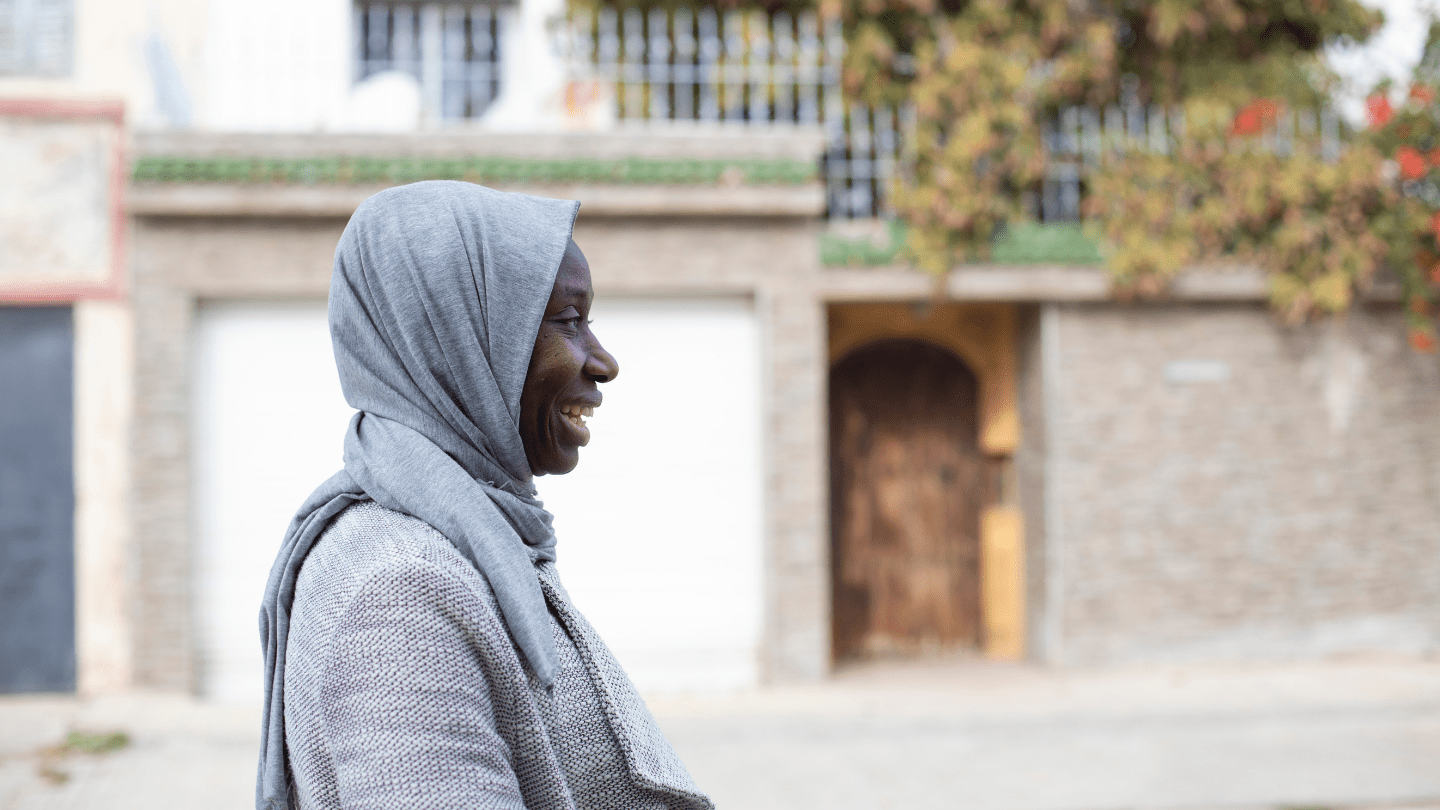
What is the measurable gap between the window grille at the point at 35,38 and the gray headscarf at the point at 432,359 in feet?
26.4

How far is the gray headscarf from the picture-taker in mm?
1263

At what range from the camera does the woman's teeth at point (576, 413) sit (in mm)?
1417

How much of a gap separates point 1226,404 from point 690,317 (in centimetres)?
432

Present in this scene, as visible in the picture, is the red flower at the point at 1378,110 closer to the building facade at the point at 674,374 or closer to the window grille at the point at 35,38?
the building facade at the point at 674,374

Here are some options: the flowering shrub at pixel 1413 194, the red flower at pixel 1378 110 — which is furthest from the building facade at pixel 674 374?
the red flower at pixel 1378 110

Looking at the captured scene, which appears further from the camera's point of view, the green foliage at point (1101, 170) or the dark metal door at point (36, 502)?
the green foliage at point (1101, 170)

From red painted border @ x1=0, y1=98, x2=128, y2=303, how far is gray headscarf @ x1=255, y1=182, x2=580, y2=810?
7483 mm

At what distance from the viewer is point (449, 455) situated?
1.29 meters

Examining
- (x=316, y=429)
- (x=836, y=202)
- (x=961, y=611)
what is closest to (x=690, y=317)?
(x=836, y=202)

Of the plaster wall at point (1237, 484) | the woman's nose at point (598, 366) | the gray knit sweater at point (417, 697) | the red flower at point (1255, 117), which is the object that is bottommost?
the plaster wall at point (1237, 484)

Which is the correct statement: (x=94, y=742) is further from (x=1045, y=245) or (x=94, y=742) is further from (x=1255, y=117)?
(x=1255, y=117)

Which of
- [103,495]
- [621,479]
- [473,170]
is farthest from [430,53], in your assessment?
[103,495]

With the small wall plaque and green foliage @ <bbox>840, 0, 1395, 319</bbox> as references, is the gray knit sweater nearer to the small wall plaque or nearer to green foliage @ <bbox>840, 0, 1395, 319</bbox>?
green foliage @ <bbox>840, 0, 1395, 319</bbox>

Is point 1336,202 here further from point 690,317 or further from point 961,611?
point 690,317
